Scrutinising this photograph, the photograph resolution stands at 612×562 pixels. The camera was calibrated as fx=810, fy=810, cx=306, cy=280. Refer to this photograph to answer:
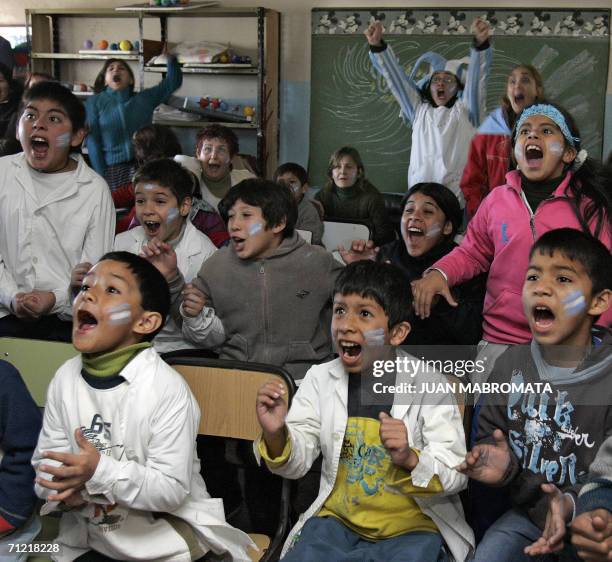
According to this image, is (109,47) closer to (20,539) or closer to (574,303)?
(20,539)

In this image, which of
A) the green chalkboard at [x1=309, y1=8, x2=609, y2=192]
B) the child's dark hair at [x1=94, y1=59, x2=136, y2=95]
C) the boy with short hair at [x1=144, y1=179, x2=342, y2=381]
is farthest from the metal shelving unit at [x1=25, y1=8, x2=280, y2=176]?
the boy with short hair at [x1=144, y1=179, x2=342, y2=381]

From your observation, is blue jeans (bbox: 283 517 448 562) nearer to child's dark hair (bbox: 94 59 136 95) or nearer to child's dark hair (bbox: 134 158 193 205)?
→ child's dark hair (bbox: 134 158 193 205)

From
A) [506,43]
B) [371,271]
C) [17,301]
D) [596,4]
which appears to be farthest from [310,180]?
[371,271]

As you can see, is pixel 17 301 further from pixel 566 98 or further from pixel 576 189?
pixel 566 98

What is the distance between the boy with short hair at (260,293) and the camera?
2.66m

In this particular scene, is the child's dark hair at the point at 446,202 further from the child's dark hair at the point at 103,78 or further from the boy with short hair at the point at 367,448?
the child's dark hair at the point at 103,78

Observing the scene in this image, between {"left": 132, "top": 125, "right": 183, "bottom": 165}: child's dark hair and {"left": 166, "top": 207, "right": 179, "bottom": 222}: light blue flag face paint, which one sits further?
{"left": 132, "top": 125, "right": 183, "bottom": 165}: child's dark hair

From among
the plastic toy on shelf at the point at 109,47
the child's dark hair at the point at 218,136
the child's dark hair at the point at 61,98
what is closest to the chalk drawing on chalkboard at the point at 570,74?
the child's dark hair at the point at 218,136

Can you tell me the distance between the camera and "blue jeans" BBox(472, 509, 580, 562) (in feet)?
5.75

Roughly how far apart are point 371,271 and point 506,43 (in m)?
4.95

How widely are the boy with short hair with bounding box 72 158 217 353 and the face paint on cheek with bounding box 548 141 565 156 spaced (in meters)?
1.25

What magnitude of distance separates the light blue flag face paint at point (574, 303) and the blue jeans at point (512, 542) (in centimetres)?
48

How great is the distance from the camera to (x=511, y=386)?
1.94 meters

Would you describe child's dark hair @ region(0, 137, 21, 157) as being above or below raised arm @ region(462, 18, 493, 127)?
below
